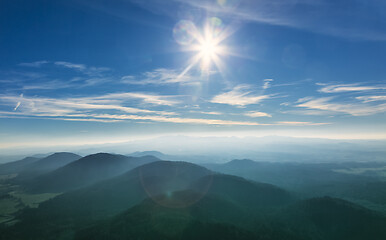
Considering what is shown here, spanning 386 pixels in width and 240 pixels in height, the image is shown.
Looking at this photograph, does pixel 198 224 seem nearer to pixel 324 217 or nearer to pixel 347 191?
pixel 324 217

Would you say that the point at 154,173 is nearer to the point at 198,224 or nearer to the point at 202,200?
the point at 202,200

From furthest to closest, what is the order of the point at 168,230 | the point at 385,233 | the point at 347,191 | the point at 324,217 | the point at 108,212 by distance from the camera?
the point at 347,191
the point at 108,212
the point at 324,217
the point at 385,233
the point at 168,230

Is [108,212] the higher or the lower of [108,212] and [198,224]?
the lower

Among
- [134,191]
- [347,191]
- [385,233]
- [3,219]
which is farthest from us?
[347,191]

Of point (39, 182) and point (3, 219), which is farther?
point (39, 182)

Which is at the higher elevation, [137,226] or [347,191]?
[137,226]

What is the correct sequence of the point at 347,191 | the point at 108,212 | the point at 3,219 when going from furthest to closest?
the point at 347,191 < the point at 108,212 < the point at 3,219

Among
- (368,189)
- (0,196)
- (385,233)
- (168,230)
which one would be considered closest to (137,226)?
(168,230)

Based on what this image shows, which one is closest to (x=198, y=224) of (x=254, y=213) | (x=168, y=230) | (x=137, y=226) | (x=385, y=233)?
(x=168, y=230)

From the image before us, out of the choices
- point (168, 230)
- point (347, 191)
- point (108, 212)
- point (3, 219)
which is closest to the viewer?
point (168, 230)
